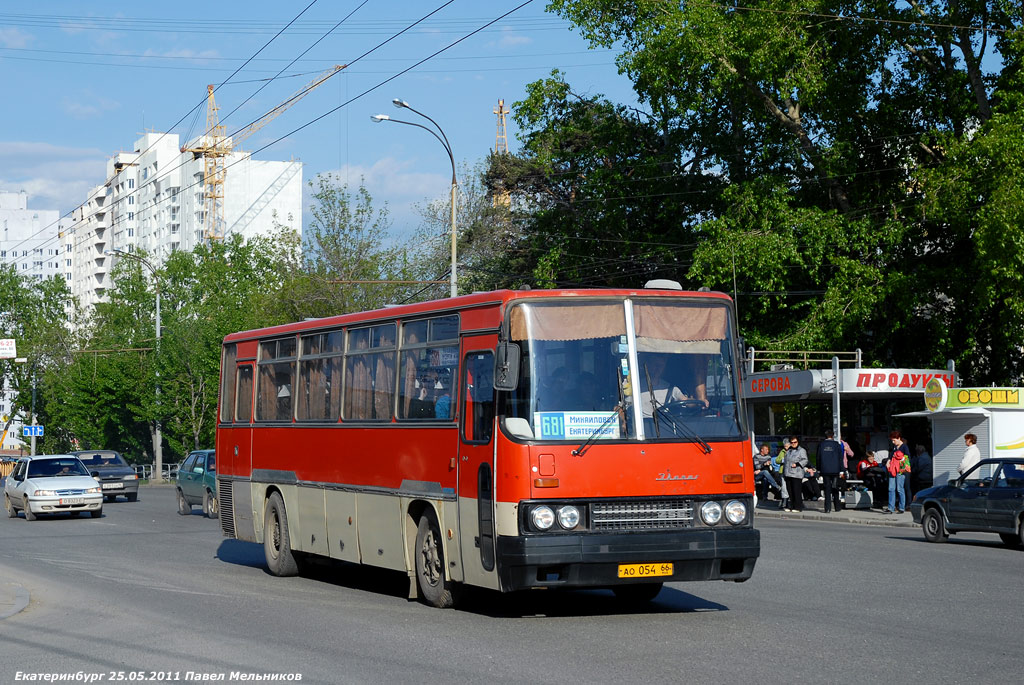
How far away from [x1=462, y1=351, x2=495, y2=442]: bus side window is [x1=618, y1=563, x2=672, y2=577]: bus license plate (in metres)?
1.59

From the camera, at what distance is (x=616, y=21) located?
39750mm

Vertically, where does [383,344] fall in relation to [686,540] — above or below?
above

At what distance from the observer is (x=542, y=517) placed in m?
11.2

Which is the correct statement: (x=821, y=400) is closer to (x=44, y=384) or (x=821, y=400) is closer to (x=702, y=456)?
(x=702, y=456)

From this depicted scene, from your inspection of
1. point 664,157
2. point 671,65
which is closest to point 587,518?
point 671,65

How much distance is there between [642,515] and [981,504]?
38.9 feet

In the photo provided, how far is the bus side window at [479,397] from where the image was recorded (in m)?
11.7

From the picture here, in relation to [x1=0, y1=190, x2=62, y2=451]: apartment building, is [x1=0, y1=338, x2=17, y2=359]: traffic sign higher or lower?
lower

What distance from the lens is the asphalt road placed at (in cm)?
920

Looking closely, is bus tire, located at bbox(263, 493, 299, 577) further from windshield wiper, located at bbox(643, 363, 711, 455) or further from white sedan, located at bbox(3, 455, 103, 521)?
white sedan, located at bbox(3, 455, 103, 521)

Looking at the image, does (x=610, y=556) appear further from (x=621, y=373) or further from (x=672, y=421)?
(x=621, y=373)

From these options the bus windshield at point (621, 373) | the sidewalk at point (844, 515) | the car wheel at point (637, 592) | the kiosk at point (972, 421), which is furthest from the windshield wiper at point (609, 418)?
the kiosk at point (972, 421)

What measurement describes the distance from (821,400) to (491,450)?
86.0ft

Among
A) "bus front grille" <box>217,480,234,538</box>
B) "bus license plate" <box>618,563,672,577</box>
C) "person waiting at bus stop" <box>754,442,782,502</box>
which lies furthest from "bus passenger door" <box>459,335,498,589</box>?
"person waiting at bus stop" <box>754,442,782,502</box>
